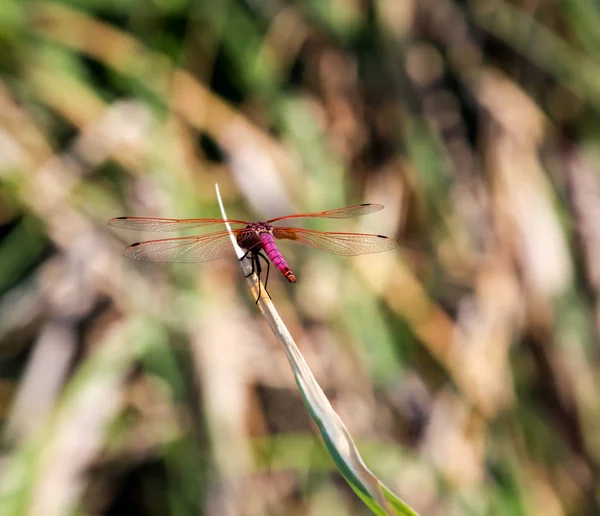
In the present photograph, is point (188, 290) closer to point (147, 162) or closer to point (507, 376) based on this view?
point (147, 162)

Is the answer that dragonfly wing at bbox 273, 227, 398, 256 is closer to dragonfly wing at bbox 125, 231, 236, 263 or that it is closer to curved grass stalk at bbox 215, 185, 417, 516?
dragonfly wing at bbox 125, 231, 236, 263

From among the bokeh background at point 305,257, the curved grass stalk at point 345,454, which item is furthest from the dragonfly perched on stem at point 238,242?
the curved grass stalk at point 345,454

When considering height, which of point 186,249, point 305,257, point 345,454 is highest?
point 345,454

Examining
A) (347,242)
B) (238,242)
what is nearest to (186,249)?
(238,242)

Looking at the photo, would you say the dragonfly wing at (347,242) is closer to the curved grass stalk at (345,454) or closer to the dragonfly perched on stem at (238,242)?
the dragonfly perched on stem at (238,242)

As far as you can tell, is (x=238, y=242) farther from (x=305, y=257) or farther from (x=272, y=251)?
(x=305, y=257)

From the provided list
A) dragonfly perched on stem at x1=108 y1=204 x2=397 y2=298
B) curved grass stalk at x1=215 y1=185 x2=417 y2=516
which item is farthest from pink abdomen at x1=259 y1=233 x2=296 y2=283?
Answer: curved grass stalk at x1=215 y1=185 x2=417 y2=516
